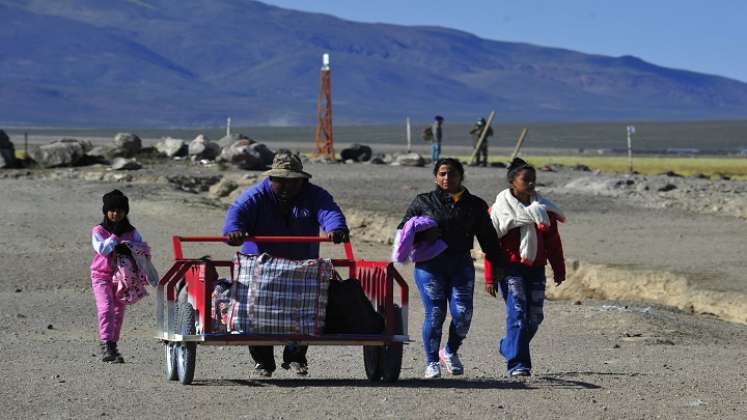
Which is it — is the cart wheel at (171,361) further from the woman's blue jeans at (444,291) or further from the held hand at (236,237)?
the woman's blue jeans at (444,291)

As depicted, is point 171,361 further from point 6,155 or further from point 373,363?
point 6,155

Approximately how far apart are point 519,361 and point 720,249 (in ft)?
39.3

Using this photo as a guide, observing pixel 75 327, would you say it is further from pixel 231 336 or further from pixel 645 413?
pixel 645 413

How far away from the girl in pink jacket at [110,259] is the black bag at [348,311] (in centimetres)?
221

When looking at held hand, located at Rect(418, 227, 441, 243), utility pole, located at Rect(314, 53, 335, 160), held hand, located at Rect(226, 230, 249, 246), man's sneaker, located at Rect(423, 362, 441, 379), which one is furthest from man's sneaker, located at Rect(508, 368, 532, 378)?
utility pole, located at Rect(314, 53, 335, 160)

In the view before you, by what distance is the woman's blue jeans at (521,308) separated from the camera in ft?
37.1

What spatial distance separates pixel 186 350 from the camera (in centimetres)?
1030

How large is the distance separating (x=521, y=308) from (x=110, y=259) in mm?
3030

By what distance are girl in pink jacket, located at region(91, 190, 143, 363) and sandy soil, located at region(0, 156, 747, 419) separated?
215mm

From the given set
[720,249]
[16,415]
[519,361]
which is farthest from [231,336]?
[720,249]

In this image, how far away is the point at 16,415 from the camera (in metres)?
9.17

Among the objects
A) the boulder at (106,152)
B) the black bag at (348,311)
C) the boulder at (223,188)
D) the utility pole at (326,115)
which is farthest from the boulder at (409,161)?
the black bag at (348,311)

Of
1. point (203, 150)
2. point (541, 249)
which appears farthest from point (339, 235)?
point (203, 150)

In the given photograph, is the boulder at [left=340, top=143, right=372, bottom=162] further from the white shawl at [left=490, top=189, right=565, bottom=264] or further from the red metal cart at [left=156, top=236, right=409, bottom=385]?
the red metal cart at [left=156, top=236, right=409, bottom=385]
